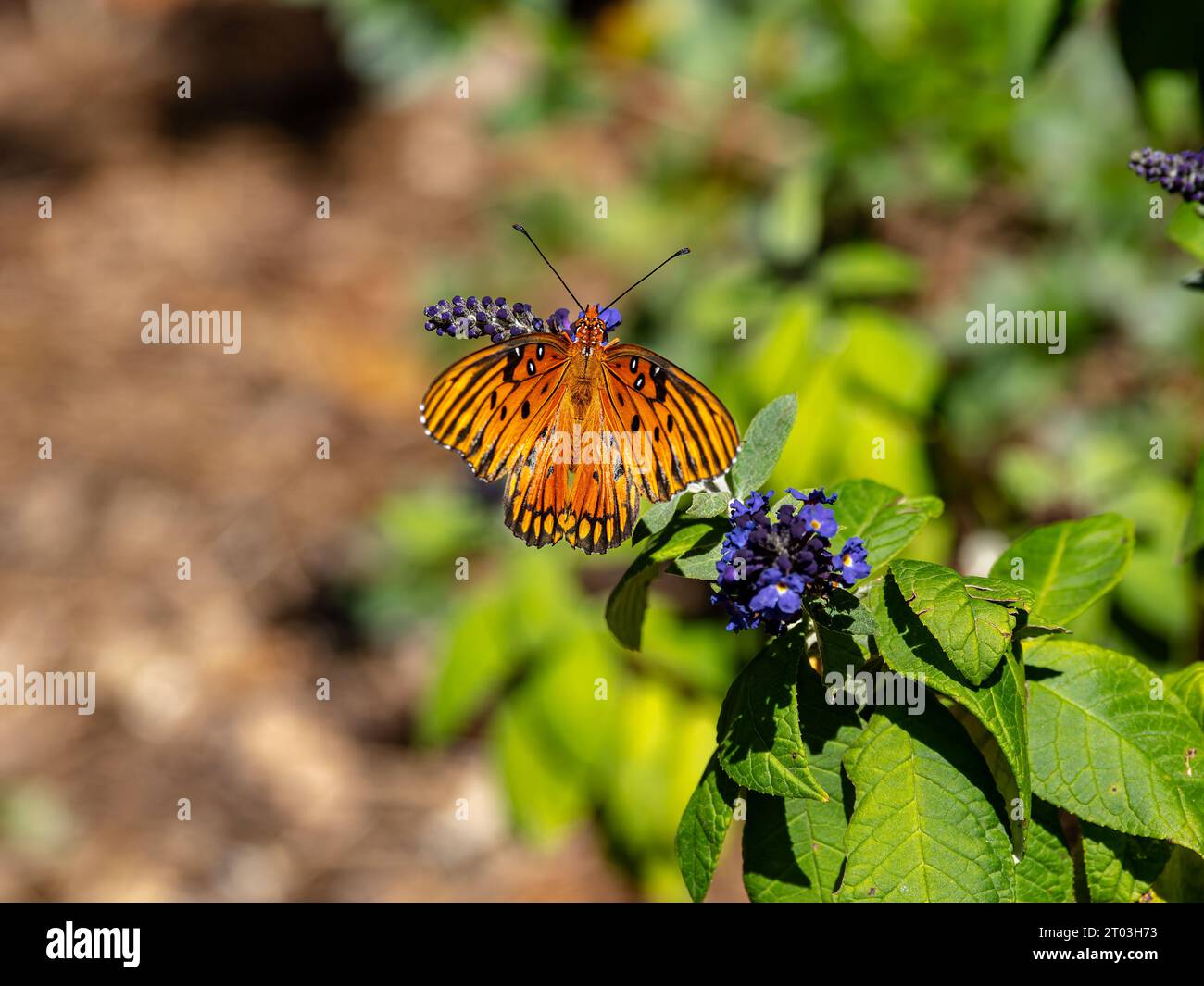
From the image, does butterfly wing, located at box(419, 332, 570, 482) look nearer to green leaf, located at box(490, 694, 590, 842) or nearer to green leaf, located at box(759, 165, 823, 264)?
green leaf, located at box(490, 694, 590, 842)

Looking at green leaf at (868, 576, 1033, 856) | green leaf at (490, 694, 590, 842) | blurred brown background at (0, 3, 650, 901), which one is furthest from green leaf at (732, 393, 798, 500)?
blurred brown background at (0, 3, 650, 901)

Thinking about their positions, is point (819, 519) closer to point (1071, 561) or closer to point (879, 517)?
point (879, 517)

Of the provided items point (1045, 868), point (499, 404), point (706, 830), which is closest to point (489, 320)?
point (499, 404)

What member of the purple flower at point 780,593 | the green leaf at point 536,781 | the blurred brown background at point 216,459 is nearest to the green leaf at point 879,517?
the purple flower at point 780,593

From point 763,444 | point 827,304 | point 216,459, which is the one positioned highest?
point 827,304

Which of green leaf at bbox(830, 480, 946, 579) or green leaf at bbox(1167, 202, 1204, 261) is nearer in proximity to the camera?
green leaf at bbox(830, 480, 946, 579)

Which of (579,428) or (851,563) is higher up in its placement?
(579,428)
